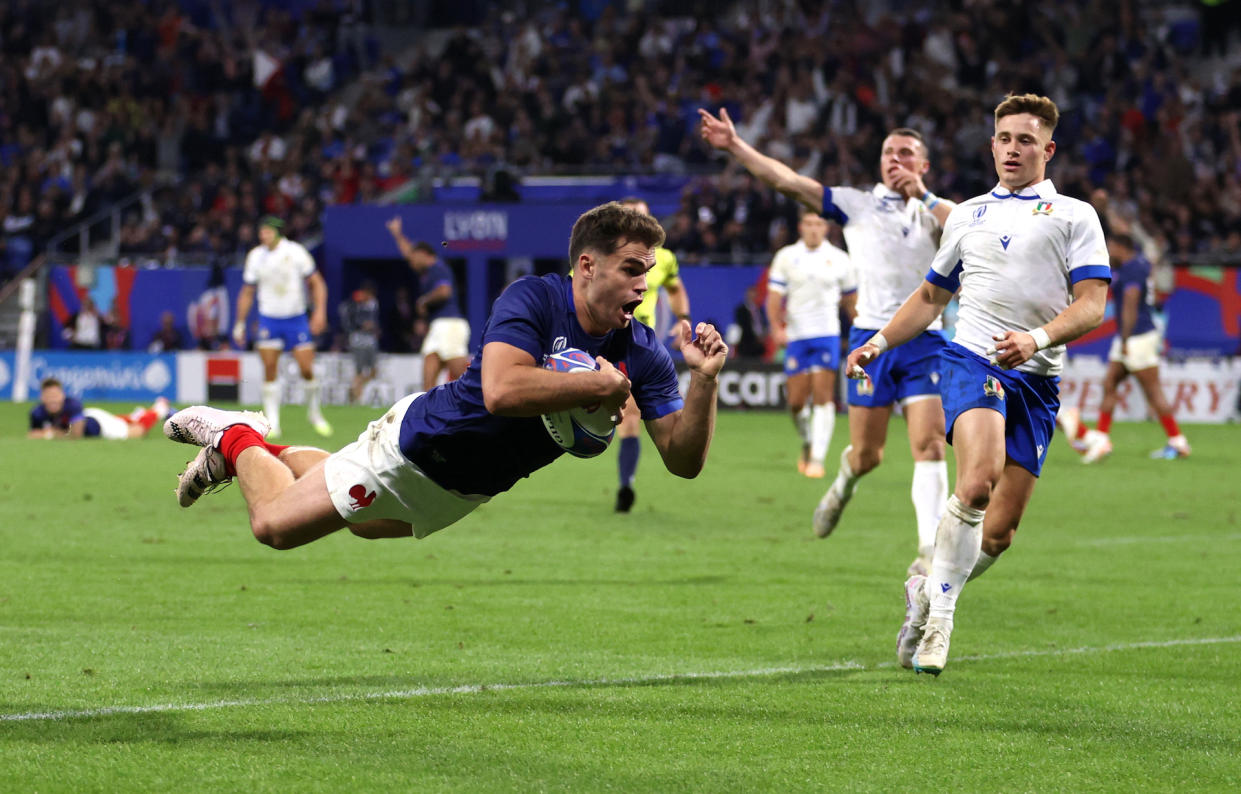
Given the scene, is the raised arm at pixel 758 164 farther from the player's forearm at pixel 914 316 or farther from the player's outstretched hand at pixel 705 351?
the player's outstretched hand at pixel 705 351

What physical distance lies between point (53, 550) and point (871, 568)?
5332 millimetres

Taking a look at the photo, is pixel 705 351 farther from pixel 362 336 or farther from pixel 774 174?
pixel 362 336

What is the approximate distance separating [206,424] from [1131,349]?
46.8 feet

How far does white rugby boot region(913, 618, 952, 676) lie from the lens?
6.73 m

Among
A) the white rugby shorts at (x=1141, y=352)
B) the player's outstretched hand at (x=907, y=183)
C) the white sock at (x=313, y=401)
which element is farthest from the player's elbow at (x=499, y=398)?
the white sock at (x=313, y=401)

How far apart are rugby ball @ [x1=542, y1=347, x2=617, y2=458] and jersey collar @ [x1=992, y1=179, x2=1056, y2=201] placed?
8.49ft

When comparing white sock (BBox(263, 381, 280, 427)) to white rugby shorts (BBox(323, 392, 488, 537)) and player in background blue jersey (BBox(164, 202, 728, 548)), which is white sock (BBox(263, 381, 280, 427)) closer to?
player in background blue jersey (BBox(164, 202, 728, 548))

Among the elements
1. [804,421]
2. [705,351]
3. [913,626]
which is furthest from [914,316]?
[804,421]

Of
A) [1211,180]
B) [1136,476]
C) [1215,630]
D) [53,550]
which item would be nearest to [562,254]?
[1211,180]

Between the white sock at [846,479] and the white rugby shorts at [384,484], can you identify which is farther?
the white sock at [846,479]

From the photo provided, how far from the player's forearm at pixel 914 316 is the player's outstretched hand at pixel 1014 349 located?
89cm

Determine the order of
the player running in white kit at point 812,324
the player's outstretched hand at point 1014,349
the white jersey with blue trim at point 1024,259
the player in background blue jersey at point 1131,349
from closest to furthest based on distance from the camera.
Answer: the player's outstretched hand at point 1014,349 → the white jersey with blue trim at point 1024,259 → the player running in white kit at point 812,324 → the player in background blue jersey at point 1131,349

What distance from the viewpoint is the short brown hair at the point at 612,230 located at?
223 inches

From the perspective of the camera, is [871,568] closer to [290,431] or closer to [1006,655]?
[1006,655]
